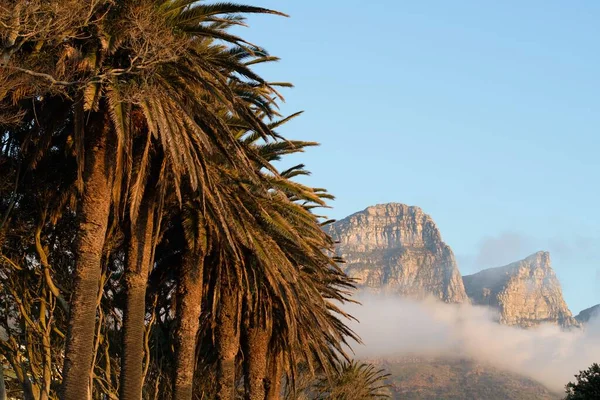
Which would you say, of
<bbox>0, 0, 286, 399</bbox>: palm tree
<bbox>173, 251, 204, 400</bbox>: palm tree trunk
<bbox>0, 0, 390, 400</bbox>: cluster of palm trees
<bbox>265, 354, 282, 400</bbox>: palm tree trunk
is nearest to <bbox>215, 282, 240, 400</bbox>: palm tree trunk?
<bbox>0, 0, 390, 400</bbox>: cluster of palm trees

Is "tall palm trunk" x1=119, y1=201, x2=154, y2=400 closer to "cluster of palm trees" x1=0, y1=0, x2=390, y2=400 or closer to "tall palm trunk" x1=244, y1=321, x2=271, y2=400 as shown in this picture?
"cluster of palm trees" x1=0, y1=0, x2=390, y2=400

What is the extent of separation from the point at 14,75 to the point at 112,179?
295 centimetres

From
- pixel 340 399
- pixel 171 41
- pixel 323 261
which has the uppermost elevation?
pixel 171 41

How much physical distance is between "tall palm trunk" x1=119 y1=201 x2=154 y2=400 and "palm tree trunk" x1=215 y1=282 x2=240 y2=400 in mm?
4867

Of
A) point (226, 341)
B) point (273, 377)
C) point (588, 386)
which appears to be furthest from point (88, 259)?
point (588, 386)

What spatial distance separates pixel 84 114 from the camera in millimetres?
15477

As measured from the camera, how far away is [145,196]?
17625 millimetres

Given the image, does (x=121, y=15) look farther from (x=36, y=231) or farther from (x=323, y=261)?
(x=323, y=261)

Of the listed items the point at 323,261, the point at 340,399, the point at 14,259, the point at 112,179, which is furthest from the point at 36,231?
the point at 340,399

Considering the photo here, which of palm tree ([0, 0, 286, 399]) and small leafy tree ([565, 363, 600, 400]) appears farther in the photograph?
small leafy tree ([565, 363, 600, 400])

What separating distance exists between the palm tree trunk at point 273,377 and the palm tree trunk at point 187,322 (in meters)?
6.79

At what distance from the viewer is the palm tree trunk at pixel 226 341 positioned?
22.2 meters

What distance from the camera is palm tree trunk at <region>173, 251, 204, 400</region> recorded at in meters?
19.8

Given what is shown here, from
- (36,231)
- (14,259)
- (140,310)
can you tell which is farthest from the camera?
(14,259)
